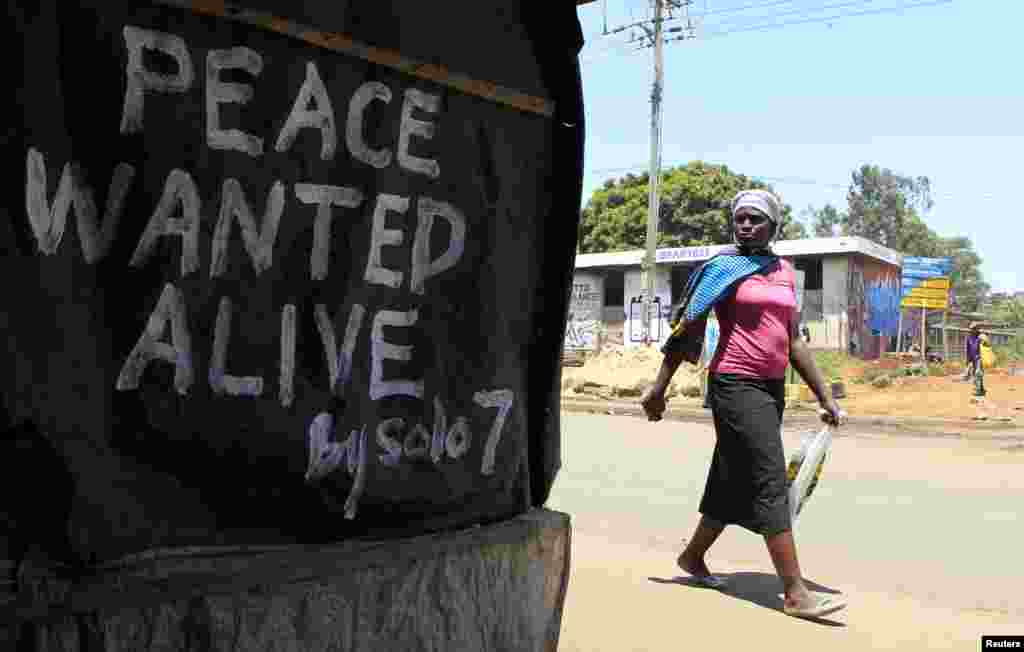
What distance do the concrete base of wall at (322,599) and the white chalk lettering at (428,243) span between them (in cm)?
61

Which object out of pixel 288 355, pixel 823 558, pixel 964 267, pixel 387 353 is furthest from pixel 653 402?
pixel 964 267

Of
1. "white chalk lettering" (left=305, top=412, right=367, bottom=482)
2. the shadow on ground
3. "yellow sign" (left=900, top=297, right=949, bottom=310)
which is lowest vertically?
the shadow on ground

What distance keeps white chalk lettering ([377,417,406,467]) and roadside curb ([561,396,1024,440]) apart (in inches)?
578

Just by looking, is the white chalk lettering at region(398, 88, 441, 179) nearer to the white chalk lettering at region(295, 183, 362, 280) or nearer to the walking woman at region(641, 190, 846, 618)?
the white chalk lettering at region(295, 183, 362, 280)

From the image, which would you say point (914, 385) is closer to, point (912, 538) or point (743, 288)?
point (912, 538)

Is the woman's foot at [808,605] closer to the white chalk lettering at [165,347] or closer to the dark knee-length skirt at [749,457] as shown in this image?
the dark knee-length skirt at [749,457]

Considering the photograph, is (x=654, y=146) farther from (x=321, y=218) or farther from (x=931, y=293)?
(x=321, y=218)

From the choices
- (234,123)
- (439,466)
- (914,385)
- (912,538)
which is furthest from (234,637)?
(914,385)

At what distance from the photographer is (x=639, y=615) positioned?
4305 millimetres

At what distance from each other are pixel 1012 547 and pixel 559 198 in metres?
4.79

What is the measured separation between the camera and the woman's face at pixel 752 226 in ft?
15.2

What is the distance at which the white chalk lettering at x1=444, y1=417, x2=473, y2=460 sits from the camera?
2.41 meters

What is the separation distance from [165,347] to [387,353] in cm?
52

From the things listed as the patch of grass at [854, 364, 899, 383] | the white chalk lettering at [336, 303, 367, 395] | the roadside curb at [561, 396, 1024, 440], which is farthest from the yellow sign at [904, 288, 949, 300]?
the white chalk lettering at [336, 303, 367, 395]
